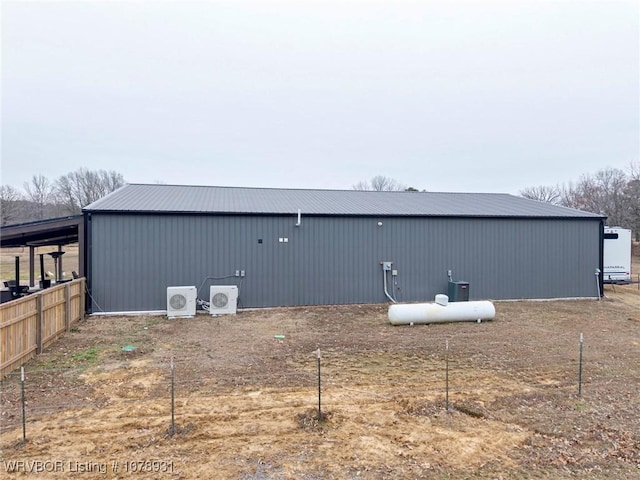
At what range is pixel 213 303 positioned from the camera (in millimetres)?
9773

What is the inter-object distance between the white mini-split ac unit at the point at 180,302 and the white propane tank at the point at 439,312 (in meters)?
5.44

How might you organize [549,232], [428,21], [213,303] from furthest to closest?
[549,232], [428,21], [213,303]

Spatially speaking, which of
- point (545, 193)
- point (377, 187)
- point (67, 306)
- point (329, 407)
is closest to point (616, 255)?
point (329, 407)

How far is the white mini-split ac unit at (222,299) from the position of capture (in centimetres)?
977

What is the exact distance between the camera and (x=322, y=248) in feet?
36.3

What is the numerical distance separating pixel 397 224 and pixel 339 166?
30.9 metres

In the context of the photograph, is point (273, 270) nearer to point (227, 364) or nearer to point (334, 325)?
point (334, 325)

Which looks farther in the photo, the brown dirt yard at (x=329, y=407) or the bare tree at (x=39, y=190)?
the bare tree at (x=39, y=190)

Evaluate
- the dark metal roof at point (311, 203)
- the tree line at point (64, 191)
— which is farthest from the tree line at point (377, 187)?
the dark metal roof at point (311, 203)

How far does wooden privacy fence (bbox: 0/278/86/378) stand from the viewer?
17.1 feet

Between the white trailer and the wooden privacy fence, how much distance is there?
19029mm

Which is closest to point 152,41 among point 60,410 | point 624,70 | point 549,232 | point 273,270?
point 273,270

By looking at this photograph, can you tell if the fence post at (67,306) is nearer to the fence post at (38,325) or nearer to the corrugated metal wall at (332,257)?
the fence post at (38,325)

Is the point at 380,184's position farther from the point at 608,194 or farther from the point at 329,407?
the point at 329,407
